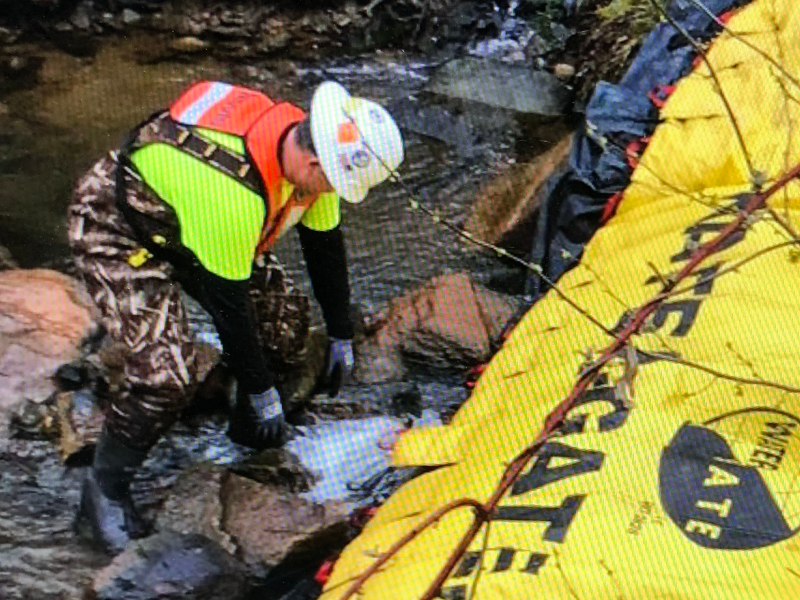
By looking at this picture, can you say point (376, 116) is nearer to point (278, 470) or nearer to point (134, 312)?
point (134, 312)

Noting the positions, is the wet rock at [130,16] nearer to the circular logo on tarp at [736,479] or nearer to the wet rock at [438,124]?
the wet rock at [438,124]

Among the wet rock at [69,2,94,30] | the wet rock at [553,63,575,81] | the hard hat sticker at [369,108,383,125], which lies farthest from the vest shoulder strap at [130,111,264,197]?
the wet rock at [69,2,94,30]

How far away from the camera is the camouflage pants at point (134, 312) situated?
2.96 metres

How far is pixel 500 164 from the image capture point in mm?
4801

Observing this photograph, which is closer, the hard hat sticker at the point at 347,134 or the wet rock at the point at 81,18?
the hard hat sticker at the point at 347,134

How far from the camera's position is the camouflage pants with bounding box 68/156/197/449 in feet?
9.71

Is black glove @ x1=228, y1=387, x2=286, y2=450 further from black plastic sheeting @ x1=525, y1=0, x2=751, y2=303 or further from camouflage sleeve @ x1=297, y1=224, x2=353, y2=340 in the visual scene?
black plastic sheeting @ x1=525, y1=0, x2=751, y2=303

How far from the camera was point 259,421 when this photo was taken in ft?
10.3

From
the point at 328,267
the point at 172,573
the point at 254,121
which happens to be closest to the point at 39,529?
the point at 172,573

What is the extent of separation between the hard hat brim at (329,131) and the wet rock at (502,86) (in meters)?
2.44

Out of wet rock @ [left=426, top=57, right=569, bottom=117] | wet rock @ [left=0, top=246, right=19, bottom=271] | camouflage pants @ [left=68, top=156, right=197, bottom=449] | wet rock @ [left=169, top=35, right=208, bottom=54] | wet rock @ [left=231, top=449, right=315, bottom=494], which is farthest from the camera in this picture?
wet rock @ [left=169, top=35, right=208, bottom=54]

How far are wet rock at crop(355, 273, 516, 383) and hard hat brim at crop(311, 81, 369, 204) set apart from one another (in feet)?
3.13

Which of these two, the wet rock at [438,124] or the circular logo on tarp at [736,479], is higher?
the circular logo on tarp at [736,479]

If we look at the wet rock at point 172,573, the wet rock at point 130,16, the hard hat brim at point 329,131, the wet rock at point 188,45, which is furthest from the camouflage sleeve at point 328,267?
the wet rock at point 130,16
